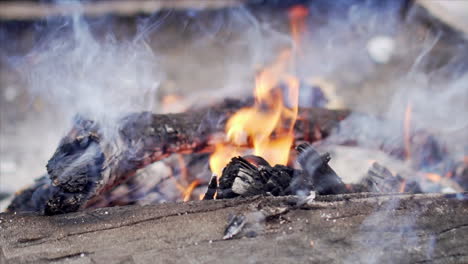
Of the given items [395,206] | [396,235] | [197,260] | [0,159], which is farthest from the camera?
[0,159]

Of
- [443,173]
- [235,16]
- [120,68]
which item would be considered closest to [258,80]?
[120,68]

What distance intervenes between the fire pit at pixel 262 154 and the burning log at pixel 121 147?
0.01 meters

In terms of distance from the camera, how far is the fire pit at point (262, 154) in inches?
85.1

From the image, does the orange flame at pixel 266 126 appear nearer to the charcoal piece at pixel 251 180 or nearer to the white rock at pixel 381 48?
the charcoal piece at pixel 251 180

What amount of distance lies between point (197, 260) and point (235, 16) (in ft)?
18.0

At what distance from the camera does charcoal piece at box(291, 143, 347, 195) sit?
2.73 m

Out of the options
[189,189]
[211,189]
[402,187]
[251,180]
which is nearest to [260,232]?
[251,180]

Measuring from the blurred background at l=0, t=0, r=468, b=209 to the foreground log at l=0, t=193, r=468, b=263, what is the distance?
291cm

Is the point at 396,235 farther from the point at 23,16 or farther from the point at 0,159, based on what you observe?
the point at 23,16

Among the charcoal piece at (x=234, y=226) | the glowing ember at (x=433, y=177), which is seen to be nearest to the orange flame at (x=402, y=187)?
the glowing ember at (x=433, y=177)

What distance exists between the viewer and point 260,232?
2191 mm

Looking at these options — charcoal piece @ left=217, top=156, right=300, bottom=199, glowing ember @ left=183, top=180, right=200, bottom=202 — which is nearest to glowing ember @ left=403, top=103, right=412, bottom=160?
charcoal piece @ left=217, top=156, right=300, bottom=199

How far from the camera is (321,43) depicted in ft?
21.7

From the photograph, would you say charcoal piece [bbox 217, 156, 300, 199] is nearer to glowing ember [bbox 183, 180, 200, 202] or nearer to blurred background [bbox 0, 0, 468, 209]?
glowing ember [bbox 183, 180, 200, 202]
